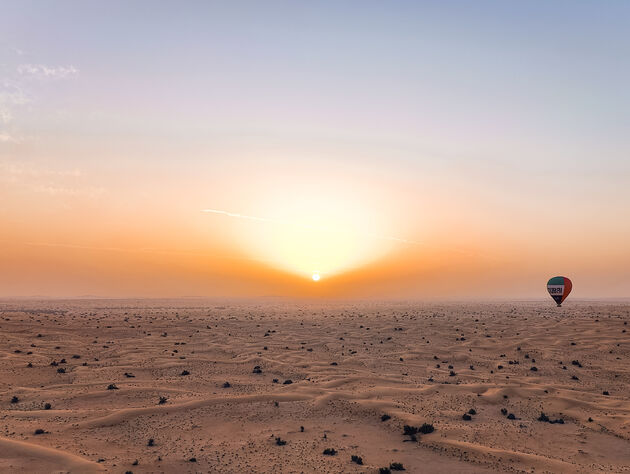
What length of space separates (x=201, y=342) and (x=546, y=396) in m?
22.4

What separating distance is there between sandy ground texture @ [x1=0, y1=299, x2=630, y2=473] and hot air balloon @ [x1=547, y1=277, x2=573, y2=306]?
29626 mm

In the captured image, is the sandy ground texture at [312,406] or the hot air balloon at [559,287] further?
the hot air balloon at [559,287]

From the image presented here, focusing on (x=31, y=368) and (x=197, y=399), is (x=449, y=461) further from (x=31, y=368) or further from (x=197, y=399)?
(x=31, y=368)

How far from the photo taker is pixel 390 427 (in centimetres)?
1401

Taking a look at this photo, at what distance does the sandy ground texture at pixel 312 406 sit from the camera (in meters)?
11.5

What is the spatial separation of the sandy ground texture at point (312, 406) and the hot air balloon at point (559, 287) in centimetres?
2963

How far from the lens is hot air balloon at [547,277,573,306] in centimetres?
5834

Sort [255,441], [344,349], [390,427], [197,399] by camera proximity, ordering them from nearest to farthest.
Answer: [255,441] → [390,427] → [197,399] → [344,349]

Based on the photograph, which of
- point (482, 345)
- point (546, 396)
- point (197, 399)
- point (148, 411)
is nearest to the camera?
point (148, 411)

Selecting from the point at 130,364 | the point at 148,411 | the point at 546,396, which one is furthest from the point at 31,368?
the point at 546,396

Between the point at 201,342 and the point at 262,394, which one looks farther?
the point at 201,342

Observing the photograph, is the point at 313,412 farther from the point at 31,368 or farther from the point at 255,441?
the point at 31,368

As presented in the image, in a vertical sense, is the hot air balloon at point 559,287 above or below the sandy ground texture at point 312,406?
above

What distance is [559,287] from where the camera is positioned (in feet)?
193
